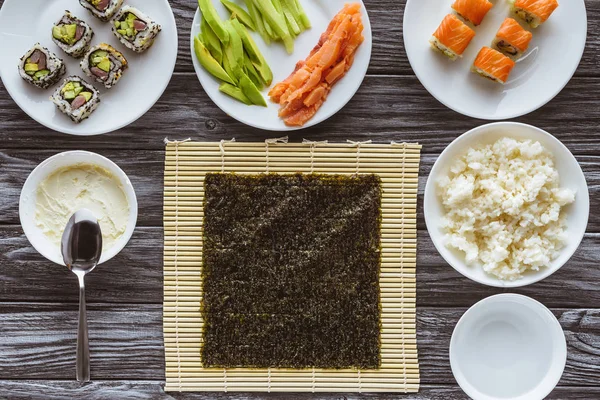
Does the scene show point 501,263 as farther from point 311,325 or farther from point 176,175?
point 176,175

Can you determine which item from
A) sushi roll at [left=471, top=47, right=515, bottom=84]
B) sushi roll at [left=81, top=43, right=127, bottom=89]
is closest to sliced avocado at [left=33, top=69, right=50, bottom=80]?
sushi roll at [left=81, top=43, right=127, bottom=89]

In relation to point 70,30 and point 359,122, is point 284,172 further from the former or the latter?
point 70,30

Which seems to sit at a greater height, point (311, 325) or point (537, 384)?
point (311, 325)

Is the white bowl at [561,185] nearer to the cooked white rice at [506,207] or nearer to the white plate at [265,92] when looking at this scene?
the cooked white rice at [506,207]

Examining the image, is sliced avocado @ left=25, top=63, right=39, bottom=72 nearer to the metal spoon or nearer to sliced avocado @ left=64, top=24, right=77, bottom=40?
sliced avocado @ left=64, top=24, right=77, bottom=40

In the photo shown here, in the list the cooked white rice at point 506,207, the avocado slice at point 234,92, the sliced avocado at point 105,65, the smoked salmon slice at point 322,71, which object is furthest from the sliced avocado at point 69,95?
the cooked white rice at point 506,207

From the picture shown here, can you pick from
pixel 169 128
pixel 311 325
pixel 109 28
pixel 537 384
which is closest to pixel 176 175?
pixel 169 128
